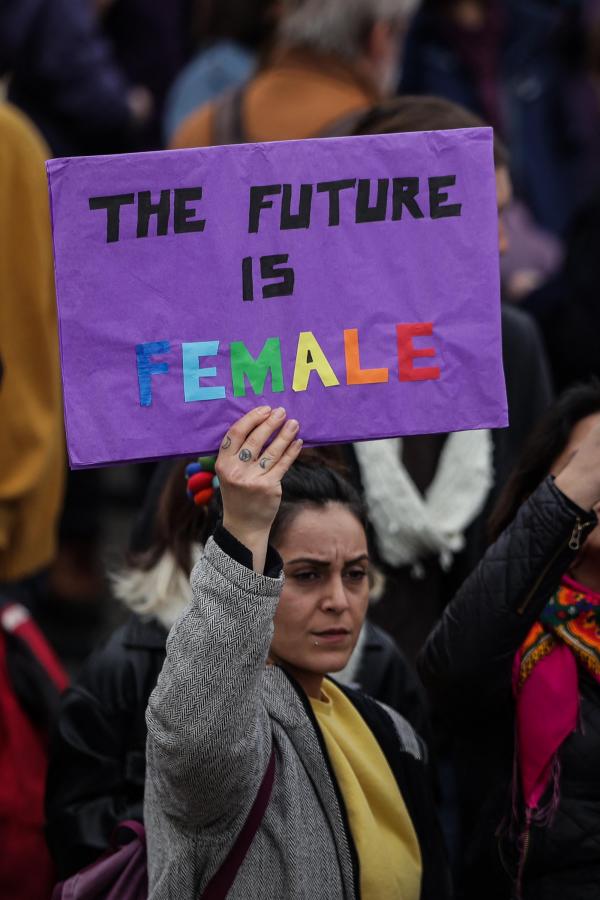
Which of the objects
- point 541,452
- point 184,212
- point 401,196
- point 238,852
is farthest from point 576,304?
point 238,852

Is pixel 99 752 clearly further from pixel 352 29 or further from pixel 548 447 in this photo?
pixel 352 29

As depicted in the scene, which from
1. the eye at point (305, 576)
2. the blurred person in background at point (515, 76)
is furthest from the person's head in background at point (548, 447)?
the blurred person in background at point (515, 76)

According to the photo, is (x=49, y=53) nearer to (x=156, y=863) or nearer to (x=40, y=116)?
(x=40, y=116)

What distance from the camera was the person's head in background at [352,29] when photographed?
526 centimetres

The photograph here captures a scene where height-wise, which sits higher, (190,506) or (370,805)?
(190,506)

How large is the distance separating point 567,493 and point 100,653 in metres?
1.14

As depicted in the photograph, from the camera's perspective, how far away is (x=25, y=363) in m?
4.67

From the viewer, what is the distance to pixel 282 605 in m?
3.07

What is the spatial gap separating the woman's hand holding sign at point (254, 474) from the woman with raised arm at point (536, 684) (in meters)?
0.47

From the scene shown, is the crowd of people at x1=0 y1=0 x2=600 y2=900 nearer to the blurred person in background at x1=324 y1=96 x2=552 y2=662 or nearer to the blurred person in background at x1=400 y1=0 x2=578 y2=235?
the blurred person in background at x1=324 y1=96 x2=552 y2=662

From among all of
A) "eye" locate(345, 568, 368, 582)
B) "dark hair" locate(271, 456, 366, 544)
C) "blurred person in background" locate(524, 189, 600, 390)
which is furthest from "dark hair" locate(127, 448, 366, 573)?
"blurred person in background" locate(524, 189, 600, 390)

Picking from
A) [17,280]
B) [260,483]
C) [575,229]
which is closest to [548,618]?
[260,483]

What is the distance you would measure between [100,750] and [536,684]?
94 centimetres

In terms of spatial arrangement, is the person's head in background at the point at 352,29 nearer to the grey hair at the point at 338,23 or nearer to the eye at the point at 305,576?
the grey hair at the point at 338,23
